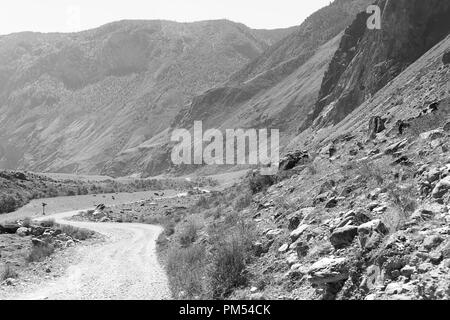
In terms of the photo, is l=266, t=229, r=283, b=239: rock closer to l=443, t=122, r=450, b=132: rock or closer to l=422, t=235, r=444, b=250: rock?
l=443, t=122, r=450, b=132: rock

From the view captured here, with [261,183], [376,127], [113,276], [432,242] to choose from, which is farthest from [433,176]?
[261,183]

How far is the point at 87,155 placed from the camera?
18050 centimetres

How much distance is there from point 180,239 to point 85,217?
24.0 meters

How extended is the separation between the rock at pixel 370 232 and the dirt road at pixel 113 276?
5.72 meters

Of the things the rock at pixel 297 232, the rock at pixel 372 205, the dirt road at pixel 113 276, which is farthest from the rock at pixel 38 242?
the rock at pixel 372 205

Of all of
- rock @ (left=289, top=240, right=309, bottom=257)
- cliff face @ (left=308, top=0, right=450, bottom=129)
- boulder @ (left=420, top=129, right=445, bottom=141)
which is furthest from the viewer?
cliff face @ (left=308, top=0, right=450, bottom=129)

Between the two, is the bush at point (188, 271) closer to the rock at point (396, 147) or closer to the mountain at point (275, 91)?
the rock at point (396, 147)

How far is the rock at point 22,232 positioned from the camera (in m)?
22.7

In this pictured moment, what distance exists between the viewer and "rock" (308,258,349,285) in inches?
343

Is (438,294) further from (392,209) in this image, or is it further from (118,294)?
(118,294)

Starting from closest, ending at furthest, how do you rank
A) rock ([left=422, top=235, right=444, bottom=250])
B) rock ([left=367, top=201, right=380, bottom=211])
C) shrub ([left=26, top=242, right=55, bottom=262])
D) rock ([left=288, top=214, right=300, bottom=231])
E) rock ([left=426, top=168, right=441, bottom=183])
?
rock ([left=422, top=235, right=444, bottom=250]), rock ([left=426, top=168, right=441, bottom=183]), rock ([left=367, top=201, right=380, bottom=211]), rock ([left=288, top=214, right=300, bottom=231]), shrub ([left=26, top=242, right=55, bottom=262])

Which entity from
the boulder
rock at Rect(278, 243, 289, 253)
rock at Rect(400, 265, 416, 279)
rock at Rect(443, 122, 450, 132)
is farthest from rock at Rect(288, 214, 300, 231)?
rock at Rect(400, 265, 416, 279)

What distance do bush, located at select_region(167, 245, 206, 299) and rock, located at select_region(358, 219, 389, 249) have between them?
13.5ft
